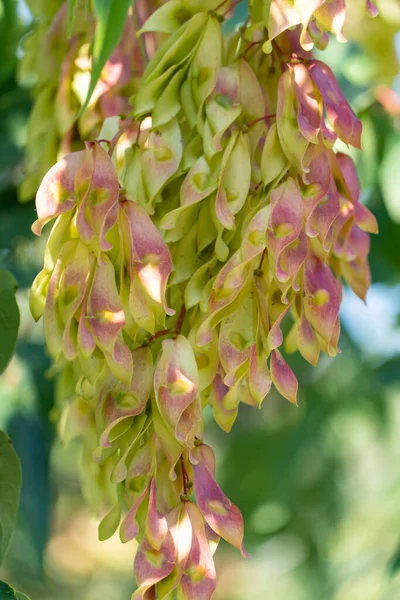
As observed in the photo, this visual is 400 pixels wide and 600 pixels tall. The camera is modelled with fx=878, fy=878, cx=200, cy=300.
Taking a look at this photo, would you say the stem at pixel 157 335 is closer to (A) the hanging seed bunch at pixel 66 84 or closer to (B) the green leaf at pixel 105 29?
(B) the green leaf at pixel 105 29

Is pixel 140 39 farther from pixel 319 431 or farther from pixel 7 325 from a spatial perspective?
pixel 319 431

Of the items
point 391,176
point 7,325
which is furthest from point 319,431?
point 7,325

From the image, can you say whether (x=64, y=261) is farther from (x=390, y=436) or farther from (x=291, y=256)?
(x=390, y=436)

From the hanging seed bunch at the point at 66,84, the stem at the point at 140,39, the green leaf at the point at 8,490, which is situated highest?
the stem at the point at 140,39

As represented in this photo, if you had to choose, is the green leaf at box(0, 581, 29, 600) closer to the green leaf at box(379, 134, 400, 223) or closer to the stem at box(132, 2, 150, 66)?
the stem at box(132, 2, 150, 66)

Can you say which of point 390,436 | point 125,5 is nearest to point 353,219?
point 125,5

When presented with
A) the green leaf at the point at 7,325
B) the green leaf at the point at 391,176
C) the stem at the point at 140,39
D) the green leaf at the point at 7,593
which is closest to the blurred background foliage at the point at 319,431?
the green leaf at the point at 391,176

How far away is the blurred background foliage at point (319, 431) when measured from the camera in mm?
1332

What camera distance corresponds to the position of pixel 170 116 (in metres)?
0.69

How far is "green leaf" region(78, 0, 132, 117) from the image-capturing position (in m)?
0.67

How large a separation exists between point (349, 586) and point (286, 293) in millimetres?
882

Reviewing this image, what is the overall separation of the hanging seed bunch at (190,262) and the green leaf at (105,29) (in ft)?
0.15

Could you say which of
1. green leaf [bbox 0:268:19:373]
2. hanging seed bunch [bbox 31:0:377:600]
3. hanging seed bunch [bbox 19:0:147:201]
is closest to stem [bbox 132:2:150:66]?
hanging seed bunch [bbox 19:0:147:201]

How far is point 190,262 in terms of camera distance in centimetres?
70
